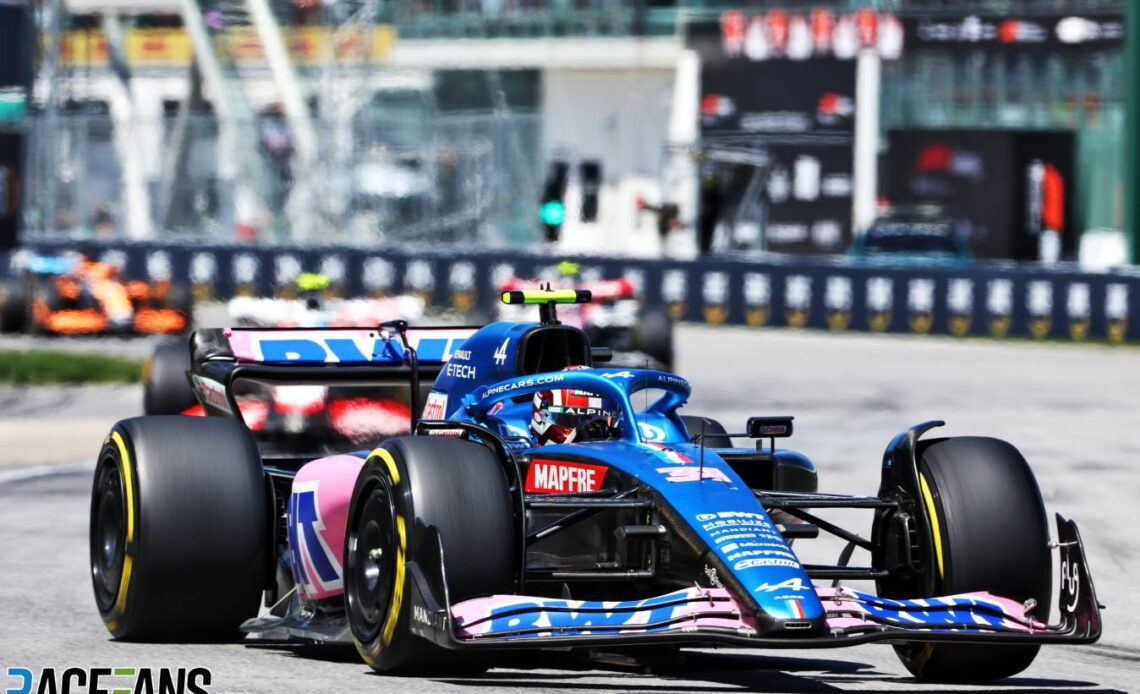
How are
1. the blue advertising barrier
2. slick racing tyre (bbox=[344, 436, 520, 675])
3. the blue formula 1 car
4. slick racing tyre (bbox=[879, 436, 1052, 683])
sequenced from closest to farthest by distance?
1. the blue formula 1 car
2. slick racing tyre (bbox=[344, 436, 520, 675])
3. slick racing tyre (bbox=[879, 436, 1052, 683])
4. the blue advertising barrier

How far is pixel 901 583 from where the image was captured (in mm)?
8195

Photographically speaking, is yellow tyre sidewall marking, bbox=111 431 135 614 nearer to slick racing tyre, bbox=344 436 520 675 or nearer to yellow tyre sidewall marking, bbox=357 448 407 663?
slick racing tyre, bbox=344 436 520 675

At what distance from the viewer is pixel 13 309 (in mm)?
29484

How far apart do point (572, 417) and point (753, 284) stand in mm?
23904

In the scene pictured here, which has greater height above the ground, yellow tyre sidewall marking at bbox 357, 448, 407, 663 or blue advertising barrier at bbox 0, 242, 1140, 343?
yellow tyre sidewall marking at bbox 357, 448, 407, 663

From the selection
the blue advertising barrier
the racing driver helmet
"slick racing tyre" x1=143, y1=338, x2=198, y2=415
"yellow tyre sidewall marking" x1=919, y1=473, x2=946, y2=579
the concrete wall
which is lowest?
the blue advertising barrier

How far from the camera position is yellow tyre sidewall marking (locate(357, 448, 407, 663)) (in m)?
7.63

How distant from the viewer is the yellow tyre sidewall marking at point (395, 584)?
25.0 feet

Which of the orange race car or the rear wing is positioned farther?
the orange race car

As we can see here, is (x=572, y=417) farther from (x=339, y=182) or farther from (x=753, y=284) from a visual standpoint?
(x=339, y=182)

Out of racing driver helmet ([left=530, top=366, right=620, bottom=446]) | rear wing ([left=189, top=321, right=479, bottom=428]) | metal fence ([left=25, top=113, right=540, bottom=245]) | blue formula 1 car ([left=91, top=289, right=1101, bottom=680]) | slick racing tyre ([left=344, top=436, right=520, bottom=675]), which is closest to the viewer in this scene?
blue formula 1 car ([left=91, top=289, right=1101, bottom=680])

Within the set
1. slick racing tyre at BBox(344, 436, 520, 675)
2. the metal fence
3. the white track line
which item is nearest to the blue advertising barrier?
the metal fence

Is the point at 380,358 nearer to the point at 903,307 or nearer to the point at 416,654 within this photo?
the point at 416,654

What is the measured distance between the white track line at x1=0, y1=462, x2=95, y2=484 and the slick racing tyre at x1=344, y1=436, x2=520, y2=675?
26.0 ft
